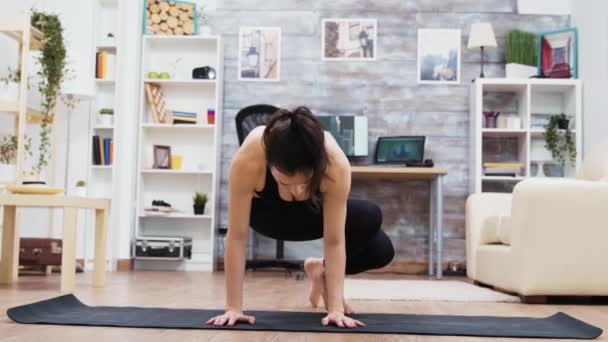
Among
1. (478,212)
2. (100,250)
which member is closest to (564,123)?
(478,212)

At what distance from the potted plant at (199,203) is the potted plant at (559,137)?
8.70ft

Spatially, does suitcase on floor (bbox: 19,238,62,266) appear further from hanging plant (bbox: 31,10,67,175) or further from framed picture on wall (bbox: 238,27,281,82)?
framed picture on wall (bbox: 238,27,281,82)

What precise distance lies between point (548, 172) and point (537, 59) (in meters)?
0.89

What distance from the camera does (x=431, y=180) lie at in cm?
582

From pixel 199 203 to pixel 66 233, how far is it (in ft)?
8.02

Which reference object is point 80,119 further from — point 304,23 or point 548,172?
point 548,172

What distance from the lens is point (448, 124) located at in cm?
595

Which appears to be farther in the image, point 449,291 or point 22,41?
point 22,41

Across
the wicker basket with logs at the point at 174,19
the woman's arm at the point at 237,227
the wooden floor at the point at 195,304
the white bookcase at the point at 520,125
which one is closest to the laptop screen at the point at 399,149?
the white bookcase at the point at 520,125

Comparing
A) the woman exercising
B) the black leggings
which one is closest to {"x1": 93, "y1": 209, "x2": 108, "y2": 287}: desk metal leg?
the woman exercising

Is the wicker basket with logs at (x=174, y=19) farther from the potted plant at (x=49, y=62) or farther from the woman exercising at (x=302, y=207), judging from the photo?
the woman exercising at (x=302, y=207)

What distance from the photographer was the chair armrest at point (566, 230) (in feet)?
11.1

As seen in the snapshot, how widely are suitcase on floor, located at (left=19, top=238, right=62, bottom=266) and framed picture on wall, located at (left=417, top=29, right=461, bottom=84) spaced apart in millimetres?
3095

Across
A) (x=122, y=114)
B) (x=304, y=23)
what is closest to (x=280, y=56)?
(x=304, y=23)
